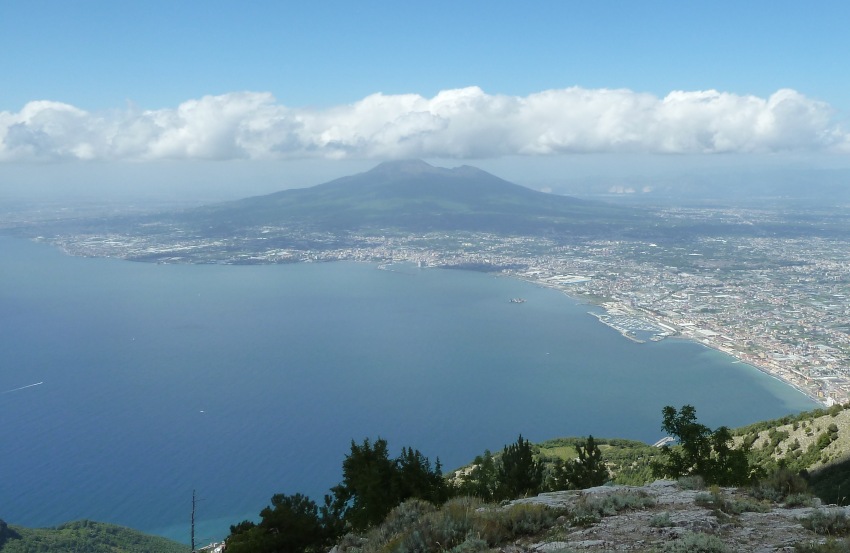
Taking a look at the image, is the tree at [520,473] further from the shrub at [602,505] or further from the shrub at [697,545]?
the shrub at [697,545]

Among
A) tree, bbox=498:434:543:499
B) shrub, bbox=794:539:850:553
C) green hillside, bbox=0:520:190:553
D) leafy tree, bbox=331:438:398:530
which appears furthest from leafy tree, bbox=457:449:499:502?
green hillside, bbox=0:520:190:553

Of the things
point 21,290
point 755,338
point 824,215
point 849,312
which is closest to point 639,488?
point 755,338

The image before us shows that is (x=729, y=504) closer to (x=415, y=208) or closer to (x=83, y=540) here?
(x=83, y=540)

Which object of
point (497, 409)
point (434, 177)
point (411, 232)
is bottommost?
point (497, 409)

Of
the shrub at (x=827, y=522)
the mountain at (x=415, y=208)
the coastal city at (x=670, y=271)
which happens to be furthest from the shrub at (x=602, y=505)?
the mountain at (x=415, y=208)

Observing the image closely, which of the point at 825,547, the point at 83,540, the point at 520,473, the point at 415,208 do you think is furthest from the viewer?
the point at 415,208

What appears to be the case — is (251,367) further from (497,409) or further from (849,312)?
(849,312)

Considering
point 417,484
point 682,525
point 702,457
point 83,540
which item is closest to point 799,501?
point 682,525
